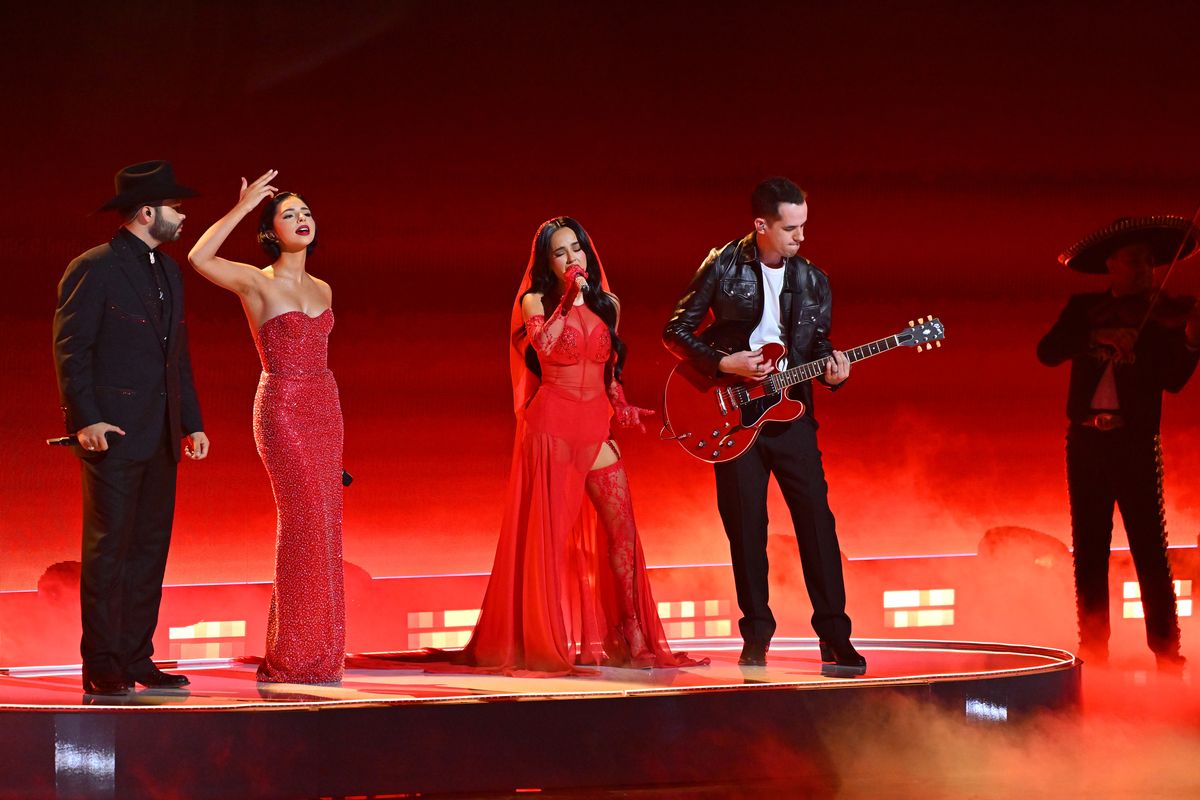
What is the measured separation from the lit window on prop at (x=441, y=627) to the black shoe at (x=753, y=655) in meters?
1.30

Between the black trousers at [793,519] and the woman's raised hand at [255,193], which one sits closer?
the woman's raised hand at [255,193]

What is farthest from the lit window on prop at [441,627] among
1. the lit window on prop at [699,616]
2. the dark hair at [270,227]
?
the dark hair at [270,227]

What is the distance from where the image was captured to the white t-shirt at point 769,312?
4406 mm

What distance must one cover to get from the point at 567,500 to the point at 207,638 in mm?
1757

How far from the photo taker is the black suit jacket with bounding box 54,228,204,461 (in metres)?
3.83

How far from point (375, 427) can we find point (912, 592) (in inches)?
94.4

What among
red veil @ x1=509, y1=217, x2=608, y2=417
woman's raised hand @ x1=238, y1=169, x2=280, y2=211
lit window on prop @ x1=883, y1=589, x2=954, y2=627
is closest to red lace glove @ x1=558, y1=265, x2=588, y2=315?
red veil @ x1=509, y1=217, x2=608, y2=417

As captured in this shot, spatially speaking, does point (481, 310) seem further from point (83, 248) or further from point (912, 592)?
point (912, 592)

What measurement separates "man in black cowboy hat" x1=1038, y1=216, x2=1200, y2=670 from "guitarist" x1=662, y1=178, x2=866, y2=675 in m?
1.30

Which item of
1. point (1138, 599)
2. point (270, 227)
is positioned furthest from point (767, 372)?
point (1138, 599)

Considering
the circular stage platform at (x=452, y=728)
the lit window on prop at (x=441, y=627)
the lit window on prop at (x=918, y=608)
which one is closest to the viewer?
the circular stage platform at (x=452, y=728)

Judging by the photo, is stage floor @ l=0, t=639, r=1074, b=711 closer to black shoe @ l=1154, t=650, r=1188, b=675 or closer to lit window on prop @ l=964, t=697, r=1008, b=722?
lit window on prop @ l=964, t=697, r=1008, b=722

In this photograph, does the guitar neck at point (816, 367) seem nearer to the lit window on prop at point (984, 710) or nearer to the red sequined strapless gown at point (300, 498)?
the lit window on prop at point (984, 710)

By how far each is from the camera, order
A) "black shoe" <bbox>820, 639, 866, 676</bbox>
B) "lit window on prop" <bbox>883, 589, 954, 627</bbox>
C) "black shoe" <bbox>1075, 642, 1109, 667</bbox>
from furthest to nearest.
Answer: "lit window on prop" <bbox>883, 589, 954, 627</bbox> < "black shoe" <bbox>1075, 642, 1109, 667</bbox> < "black shoe" <bbox>820, 639, 866, 676</bbox>
